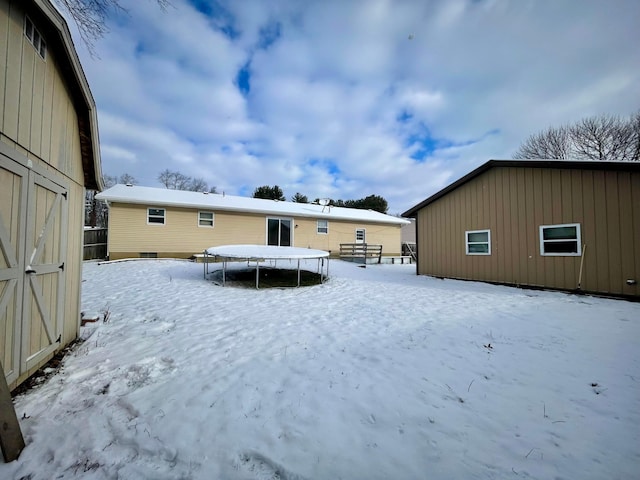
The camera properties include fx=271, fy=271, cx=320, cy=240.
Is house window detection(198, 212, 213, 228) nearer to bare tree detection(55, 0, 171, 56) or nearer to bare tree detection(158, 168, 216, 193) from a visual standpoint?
bare tree detection(55, 0, 171, 56)

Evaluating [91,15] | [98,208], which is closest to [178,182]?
[98,208]

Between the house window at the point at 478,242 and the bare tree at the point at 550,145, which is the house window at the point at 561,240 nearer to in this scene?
the house window at the point at 478,242

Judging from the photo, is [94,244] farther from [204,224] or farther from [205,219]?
[205,219]

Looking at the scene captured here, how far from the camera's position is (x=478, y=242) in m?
9.65

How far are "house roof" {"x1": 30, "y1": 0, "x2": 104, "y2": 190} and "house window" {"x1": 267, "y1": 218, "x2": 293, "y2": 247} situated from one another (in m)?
11.6

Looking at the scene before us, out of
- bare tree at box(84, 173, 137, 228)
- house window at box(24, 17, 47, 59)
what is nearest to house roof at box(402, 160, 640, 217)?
house window at box(24, 17, 47, 59)

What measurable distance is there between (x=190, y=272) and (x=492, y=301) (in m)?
9.64

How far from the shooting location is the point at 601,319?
4.96 metres

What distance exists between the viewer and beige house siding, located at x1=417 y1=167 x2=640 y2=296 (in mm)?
6656

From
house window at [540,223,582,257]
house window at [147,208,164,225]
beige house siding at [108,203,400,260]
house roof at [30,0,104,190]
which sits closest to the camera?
house roof at [30,0,104,190]

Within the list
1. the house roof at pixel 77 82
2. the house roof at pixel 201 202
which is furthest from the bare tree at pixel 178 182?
the house roof at pixel 77 82

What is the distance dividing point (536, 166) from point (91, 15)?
34.4 ft

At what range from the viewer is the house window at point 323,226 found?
1774 centimetres

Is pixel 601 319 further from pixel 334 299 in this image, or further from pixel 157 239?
pixel 157 239
